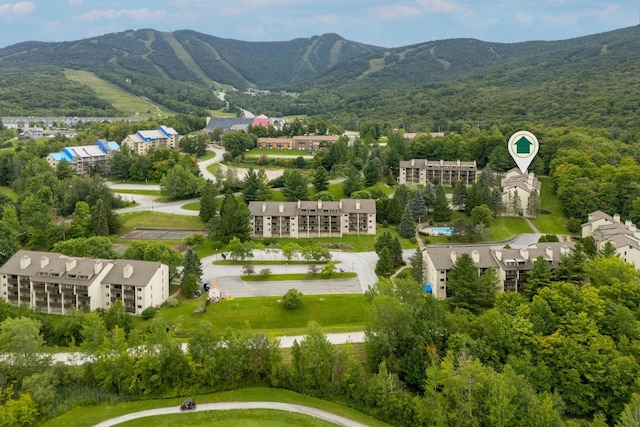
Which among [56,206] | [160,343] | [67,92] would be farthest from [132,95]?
[160,343]

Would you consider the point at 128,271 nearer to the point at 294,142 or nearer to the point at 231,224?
the point at 231,224

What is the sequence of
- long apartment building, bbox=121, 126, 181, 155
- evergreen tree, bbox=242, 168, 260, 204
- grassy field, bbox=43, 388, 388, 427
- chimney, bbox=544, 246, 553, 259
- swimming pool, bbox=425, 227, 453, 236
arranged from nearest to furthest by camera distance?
grassy field, bbox=43, 388, 388, 427 → chimney, bbox=544, 246, 553, 259 → swimming pool, bbox=425, 227, 453, 236 → evergreen tree, bbox=242, 168, 260, 204 → long apartment building, bbox=121, 126, 181, 155

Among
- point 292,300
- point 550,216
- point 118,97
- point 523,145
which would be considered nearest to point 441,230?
point 550,216

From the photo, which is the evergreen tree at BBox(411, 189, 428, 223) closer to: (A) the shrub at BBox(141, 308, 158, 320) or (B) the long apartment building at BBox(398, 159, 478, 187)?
(B) the long apartment building at BBox(398, 159, 478, 187)

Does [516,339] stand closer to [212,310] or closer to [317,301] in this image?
[317,301]

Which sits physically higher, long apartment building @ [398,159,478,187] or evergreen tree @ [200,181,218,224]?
long apartment building @ [398,159,478,187]

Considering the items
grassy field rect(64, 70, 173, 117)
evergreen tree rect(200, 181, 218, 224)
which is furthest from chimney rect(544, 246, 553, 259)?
grassy field rect(64, 70, 173, 117)
